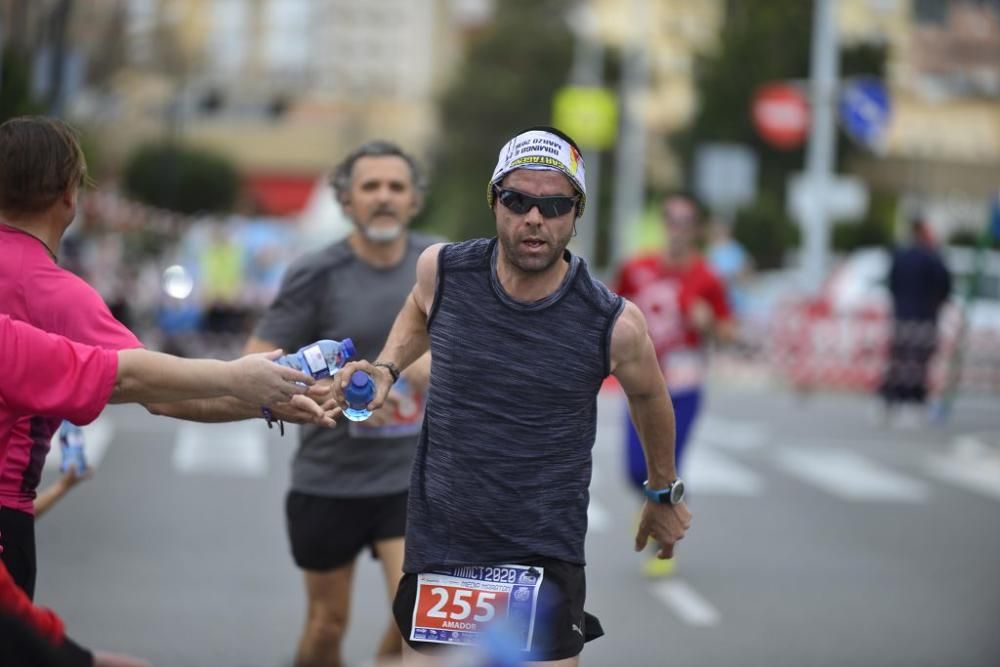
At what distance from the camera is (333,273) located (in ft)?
21.8

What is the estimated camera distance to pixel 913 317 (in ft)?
73.8

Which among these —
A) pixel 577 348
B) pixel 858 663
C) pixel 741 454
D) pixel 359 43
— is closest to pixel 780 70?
pixel 741 454

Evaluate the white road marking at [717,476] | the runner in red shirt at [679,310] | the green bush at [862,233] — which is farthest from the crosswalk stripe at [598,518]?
the green bush at [862,233]

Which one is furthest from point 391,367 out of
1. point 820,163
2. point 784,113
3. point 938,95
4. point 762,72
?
point 938,95

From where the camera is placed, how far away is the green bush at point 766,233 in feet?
180

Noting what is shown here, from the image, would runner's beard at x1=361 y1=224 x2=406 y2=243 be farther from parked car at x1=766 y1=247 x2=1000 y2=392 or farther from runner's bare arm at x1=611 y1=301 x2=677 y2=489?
parked car at x1=766 y1=247 x2=1000 y2=392

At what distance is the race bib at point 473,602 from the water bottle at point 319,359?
2.04ft

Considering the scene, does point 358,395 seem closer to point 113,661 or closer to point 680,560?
point 113,661

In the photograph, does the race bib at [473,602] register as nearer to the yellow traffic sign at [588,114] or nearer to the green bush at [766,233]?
the green bush at [766,233]

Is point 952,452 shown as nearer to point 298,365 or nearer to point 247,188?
point 298,365

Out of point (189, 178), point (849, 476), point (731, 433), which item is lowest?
point (849, 476)

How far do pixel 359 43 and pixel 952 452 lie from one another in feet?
465

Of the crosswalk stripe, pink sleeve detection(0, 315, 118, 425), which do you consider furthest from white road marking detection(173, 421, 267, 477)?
pink sleeve detection(0, 315, 118, 425)

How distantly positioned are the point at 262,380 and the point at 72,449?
1.45 m
